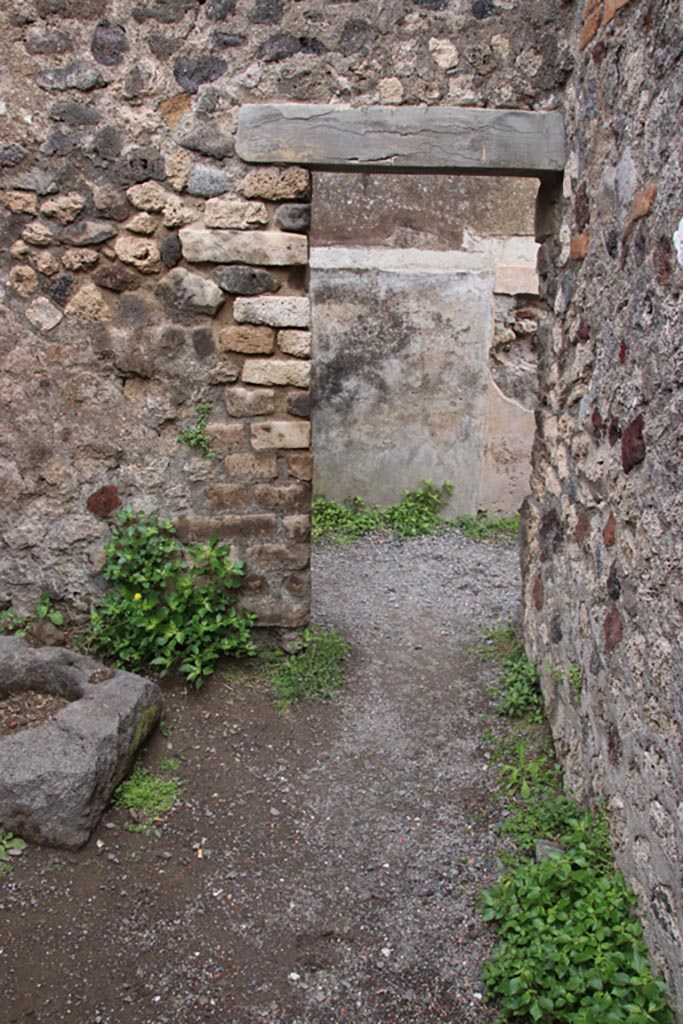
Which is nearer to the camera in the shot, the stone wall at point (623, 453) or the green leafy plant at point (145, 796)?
the stone wall at point (623, 453)

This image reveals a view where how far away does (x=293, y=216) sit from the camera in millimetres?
3150

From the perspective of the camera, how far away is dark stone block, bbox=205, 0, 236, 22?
303 centimetres

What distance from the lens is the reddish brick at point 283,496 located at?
11.3 feet

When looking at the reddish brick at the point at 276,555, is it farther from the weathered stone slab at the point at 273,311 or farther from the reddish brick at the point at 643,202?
the reddish brick at the point at 643,202

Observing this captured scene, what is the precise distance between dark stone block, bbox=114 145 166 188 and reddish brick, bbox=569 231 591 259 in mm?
1587

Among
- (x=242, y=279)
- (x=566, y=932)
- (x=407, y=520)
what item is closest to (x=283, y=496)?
(x=242, y=279)

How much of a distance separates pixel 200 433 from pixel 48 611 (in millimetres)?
1027

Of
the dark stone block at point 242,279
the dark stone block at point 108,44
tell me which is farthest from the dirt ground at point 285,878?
the dark stone block at point 108,44

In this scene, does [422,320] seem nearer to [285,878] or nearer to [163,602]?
[163,602]

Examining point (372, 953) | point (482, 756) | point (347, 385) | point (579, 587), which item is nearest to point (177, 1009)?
point (372, 953)

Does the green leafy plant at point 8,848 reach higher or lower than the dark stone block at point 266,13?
lower

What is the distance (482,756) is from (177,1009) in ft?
4.88

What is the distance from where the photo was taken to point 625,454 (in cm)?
228

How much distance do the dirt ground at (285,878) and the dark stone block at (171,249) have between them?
5.75 ft
